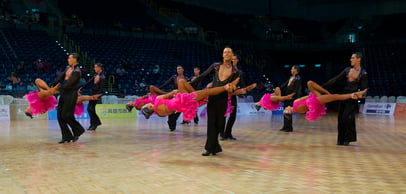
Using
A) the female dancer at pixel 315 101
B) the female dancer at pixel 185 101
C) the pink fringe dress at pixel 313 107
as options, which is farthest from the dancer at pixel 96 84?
the pink fringe dress at pixel 313 107

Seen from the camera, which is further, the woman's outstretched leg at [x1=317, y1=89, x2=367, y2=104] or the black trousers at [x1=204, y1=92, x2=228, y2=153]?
the woman's outstretched leg at [x1=317, y1=89, x2=367, y2=104]

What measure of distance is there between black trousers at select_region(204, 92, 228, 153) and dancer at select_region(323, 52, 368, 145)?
10.1 feet

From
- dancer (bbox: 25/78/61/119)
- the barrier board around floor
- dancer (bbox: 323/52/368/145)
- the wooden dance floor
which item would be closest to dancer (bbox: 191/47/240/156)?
the wooden dance floor

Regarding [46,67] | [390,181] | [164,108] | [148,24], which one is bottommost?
[390,181]

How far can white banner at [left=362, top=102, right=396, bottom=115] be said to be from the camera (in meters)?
24.5

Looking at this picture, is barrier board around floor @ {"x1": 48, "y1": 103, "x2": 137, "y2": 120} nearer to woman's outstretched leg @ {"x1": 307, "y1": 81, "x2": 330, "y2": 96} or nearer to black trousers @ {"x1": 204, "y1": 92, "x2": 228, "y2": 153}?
woman's outstretched leg @ {"x1": 307, "y1": 81, "x2": 330, "y2": 96}

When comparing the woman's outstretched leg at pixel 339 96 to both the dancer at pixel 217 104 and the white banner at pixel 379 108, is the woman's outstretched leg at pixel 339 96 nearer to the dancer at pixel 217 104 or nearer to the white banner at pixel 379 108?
the dancer at pixel 217 104

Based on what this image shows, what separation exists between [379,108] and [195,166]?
22.0 metres

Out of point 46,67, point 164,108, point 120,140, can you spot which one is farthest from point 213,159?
point 46,67

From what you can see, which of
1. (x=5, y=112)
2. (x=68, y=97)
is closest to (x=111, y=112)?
(x=5, y=112)

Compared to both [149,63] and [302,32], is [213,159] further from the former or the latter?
[302,32]

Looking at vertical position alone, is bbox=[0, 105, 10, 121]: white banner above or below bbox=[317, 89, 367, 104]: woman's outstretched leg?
below

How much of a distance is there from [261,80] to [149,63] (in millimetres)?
8483

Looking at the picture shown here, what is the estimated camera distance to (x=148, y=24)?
3394 centimetres
